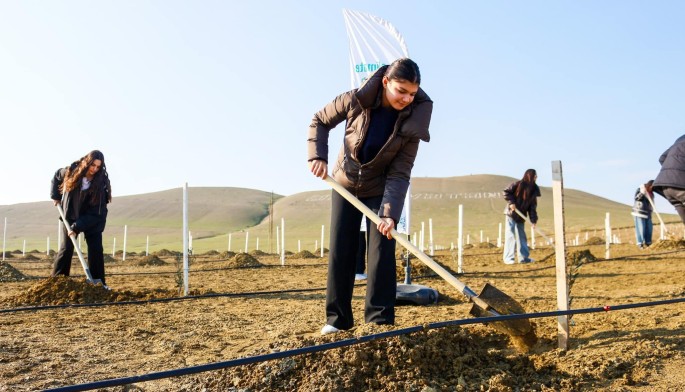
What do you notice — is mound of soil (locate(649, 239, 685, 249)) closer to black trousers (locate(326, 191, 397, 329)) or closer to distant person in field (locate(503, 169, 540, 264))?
distant person in field (locate(503, 169, 540, 264))

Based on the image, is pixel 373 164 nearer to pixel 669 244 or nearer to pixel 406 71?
pixel 406 71

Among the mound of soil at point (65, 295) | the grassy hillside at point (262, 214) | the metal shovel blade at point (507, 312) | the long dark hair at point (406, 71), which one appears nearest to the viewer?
the long dark hair at point (406, 71)

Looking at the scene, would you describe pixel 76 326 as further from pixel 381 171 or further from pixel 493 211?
pixel 493 211

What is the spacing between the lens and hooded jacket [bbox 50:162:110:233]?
22.9 ft

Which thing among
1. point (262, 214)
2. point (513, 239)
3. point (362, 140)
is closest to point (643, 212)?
point (513, 239)

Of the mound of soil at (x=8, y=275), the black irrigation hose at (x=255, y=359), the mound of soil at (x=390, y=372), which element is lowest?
the mound of soil at (x=390, y=372)

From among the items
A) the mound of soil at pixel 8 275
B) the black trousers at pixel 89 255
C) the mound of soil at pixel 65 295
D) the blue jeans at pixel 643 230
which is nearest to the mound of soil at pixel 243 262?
the mound of soil at pixel 8 275

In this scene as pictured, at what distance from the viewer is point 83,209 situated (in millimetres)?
7094

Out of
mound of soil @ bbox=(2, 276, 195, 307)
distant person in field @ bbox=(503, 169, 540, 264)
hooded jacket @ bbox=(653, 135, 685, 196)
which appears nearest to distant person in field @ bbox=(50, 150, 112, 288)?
mound of soil @ bbox=(2, 276, 195, 307)

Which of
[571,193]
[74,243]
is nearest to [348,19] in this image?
[74,243]

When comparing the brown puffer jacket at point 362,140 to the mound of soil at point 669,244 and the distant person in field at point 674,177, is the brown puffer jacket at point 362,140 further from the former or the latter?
the mound of soil at point 669,244

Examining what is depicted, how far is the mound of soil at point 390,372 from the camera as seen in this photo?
2.87 m

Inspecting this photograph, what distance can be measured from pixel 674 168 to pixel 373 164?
9.70ft

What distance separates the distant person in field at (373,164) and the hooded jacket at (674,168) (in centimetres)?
267
